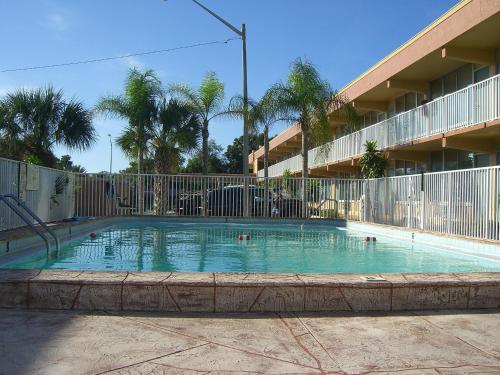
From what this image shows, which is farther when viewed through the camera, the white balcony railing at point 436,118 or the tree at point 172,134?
the tree at point 172,134

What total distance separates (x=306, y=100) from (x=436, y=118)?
608 cm

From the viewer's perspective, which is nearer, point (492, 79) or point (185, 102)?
point (492, 79)

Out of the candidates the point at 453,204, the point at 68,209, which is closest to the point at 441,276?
the point at 453,204

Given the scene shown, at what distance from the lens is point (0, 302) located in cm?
509

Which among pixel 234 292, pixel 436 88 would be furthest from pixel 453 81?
pixel 234 292

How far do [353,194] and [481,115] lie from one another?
275 inches

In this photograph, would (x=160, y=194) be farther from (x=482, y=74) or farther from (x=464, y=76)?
(x=482, y=74)

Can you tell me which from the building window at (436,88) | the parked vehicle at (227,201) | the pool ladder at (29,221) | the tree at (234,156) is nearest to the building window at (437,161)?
the building window at (436,88)

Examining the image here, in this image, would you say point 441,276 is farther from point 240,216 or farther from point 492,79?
point 240,216

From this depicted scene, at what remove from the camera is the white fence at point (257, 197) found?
13922 mm

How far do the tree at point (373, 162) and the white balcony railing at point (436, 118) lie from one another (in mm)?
438

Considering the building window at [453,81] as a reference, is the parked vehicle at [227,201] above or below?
below

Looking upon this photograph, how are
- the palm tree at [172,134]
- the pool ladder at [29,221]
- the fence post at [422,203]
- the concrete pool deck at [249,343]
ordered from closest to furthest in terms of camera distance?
1. the concrete pool deck at [249,343]
2. the pool ladder at [29,221]
3. the fence post at [422,203]
4. the palm tree at [172,134]

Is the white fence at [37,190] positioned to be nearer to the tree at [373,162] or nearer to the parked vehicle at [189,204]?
the parked vehicle at [189,204]
